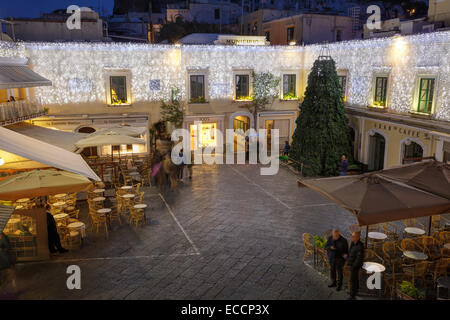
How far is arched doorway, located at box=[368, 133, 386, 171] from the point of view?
69.3ft

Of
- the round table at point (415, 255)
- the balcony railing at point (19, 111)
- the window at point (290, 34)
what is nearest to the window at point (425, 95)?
the round table at point (415, 255)

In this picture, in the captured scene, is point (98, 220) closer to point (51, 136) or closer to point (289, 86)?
point (51, 136)

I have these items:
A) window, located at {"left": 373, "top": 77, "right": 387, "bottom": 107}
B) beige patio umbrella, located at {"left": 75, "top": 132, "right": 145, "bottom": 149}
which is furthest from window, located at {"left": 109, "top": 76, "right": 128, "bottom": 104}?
window, located at {"left": 373, "top": 77, "right": 387, "bottom": 107}

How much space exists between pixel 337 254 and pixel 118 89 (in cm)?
1736

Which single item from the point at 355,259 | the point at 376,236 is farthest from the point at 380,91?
the point at 355,259

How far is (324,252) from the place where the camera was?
10.3 meters

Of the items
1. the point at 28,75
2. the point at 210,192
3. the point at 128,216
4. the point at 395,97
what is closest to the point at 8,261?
the point at 128,216

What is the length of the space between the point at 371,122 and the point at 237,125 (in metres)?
9.23

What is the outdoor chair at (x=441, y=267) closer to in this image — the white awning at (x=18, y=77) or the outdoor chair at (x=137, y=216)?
the outdoor chair at (x=137, y=216)

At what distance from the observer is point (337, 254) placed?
952 centimetres

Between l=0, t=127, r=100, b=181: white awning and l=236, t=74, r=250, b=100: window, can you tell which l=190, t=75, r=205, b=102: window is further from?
l=0, t=127, r=100, b=181: white awning

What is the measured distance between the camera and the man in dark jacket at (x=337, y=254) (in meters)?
9.46

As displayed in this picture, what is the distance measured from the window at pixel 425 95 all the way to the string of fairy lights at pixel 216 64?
0.90 feet

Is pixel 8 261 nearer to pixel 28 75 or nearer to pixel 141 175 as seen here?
pixel 141 175
